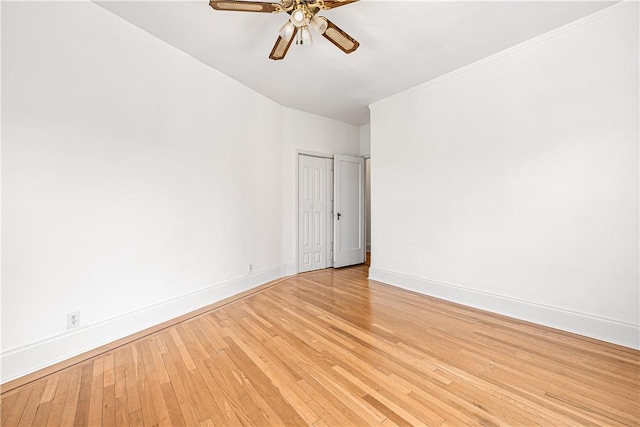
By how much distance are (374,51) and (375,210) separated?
2.29 metres

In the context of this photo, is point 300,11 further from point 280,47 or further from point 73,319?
point 73,319

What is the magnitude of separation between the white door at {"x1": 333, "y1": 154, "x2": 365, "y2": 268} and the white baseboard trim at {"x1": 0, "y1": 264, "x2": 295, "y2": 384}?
2.31m

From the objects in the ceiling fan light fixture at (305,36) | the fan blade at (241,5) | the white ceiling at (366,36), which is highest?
the white ceiling at (366,36)

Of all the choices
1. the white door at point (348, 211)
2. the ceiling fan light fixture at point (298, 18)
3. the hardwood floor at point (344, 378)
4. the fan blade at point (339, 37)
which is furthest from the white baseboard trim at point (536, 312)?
the ceiling fan light fixture at point (298, 18)

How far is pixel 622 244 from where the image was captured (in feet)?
7.47

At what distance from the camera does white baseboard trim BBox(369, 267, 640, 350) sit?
2.27m

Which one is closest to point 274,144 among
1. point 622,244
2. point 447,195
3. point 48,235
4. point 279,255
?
point 279,255

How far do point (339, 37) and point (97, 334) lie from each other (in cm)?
322

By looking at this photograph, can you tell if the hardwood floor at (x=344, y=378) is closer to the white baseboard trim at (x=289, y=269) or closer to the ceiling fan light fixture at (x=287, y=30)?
the white baseboard trim at (x=289, y=269)

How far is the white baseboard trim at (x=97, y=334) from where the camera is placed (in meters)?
1.88

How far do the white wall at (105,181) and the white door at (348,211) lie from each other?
201 cm

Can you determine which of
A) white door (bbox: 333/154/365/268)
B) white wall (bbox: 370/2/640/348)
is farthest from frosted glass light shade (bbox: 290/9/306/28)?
white door (bbox: 333/154/365/268)

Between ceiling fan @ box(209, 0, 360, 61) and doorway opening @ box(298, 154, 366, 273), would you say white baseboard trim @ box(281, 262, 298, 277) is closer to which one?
doorway opening @ box(298, 154, 366, 273)

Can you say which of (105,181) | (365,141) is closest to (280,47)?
(105,181)
